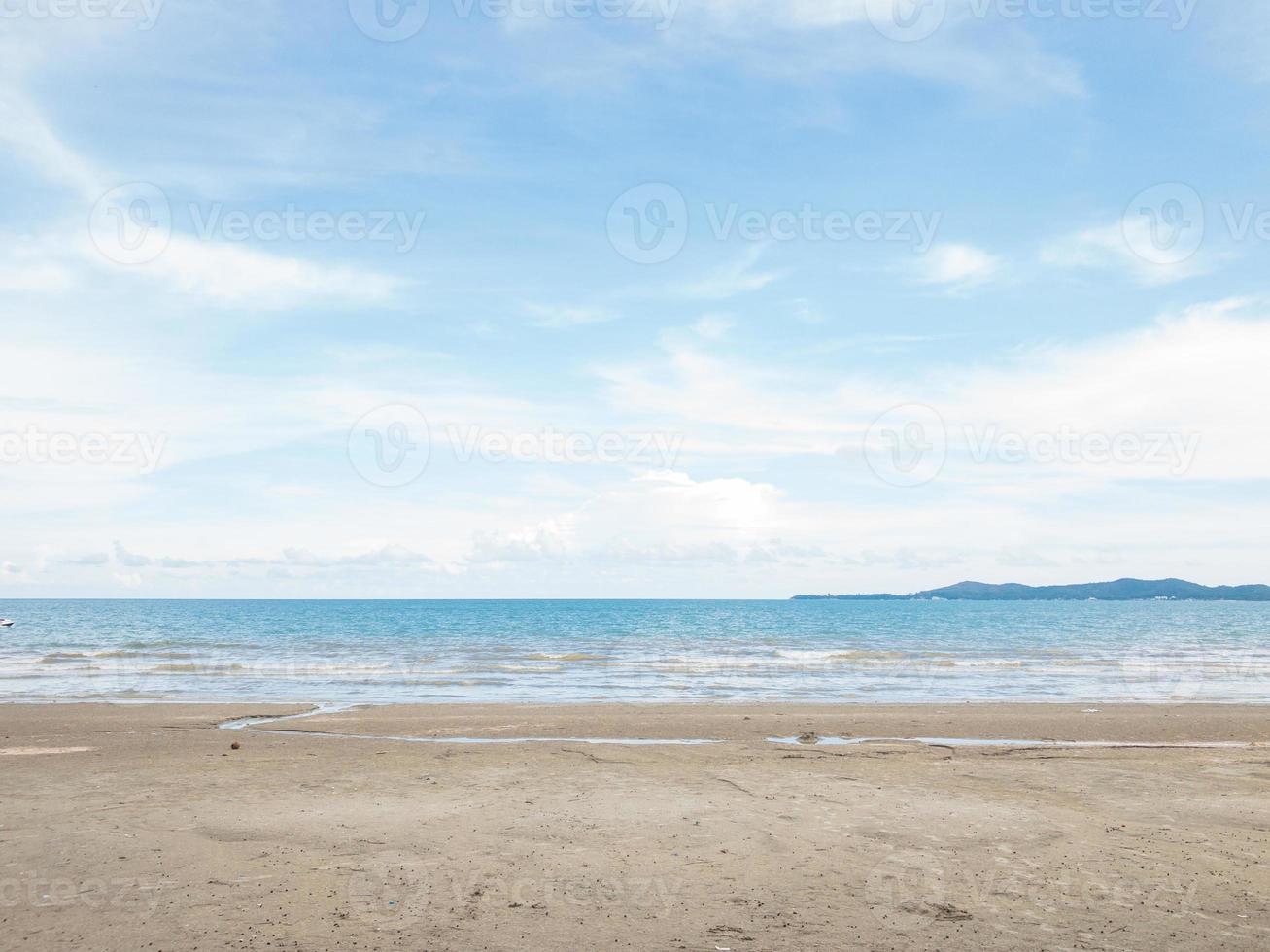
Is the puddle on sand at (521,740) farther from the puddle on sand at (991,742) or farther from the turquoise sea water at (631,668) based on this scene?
the turquoise sea water at (631,668)

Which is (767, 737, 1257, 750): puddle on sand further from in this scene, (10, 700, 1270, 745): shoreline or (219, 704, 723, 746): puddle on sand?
(219, 704, 723, 746): puddle on sand

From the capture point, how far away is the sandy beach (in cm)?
726

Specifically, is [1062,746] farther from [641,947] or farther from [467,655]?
[467,655]

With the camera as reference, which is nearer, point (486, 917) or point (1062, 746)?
point (486, 917)

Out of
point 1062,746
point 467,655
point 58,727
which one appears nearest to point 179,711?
point 58,727

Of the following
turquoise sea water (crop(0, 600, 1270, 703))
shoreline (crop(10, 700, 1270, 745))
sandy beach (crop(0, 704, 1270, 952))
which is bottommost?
turquoise sea water (crop(0, 600, 1270, 703))

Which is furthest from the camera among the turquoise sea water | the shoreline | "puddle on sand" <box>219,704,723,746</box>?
the turquoise sea water

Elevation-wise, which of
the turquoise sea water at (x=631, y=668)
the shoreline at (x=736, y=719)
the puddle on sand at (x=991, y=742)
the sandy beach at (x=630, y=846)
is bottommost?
the turquoise sea water at (x=631, y=668)

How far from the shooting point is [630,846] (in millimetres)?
9562

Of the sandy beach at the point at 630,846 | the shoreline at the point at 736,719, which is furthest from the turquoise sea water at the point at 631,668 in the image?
the sandy beach at the point at 630,846

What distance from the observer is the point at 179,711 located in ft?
75.6

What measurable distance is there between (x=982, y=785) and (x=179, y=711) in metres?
19.4

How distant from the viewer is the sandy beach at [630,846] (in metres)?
7.26

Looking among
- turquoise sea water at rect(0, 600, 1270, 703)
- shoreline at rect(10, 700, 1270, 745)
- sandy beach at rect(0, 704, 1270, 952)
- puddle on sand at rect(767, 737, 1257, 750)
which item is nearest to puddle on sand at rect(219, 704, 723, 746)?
shoreline at rect(10, 700, 1270, 745)
